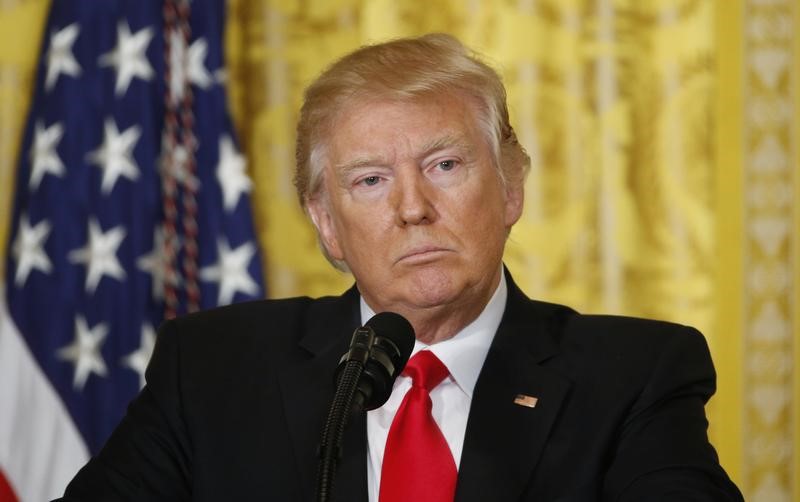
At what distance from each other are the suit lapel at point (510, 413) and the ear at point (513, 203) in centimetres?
19

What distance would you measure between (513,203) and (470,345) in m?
0.31

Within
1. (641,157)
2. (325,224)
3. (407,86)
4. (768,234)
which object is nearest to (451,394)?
(325,224)

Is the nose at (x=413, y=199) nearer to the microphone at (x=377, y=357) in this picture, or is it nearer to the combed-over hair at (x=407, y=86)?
the combed-over hair at (x=407, y=86)

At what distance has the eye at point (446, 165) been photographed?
2248mm

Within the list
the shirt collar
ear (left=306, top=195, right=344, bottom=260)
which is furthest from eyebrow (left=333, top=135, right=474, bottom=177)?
the shirt collar

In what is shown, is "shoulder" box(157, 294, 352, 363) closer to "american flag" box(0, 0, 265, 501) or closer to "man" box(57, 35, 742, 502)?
"man" box(57, 35, 742, 502)

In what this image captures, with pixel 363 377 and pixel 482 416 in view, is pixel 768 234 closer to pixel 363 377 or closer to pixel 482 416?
pixel 482 416

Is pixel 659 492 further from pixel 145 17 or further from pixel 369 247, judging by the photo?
pixel 145 17

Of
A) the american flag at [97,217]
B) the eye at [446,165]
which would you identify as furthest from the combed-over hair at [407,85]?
the american flag at [97,217]

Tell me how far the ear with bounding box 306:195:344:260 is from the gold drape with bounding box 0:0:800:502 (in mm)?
1731

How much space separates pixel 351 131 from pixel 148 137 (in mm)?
1621

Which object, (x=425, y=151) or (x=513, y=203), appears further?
(x=513, y=203)

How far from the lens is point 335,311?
2.47m

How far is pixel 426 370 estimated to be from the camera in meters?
2.22
